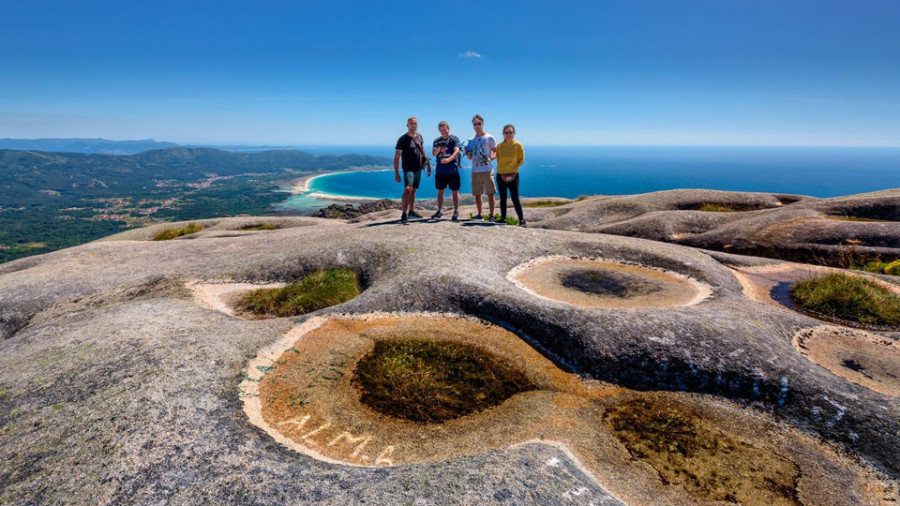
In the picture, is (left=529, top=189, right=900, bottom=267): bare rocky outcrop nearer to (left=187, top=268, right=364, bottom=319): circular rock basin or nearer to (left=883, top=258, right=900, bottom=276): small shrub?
(left=883, top=258, right=900, bottom=276): small shrub

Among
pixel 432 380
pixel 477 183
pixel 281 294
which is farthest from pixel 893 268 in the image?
pixel 281 294


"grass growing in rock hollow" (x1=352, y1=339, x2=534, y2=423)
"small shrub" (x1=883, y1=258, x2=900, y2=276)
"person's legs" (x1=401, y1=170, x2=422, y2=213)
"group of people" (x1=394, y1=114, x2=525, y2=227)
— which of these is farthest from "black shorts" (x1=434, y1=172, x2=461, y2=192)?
"small shrub" (x1=883, y1=258, x2=900, y2=276)

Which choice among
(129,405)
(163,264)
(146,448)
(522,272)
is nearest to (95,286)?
(163,264)

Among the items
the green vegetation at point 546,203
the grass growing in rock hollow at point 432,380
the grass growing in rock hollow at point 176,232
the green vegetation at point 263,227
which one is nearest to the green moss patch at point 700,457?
the grass growing in rock hollow at point 432,380

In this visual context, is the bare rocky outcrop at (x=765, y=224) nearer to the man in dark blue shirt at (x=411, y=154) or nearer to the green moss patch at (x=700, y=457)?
the man in dark blue shirt at (x=411, y=154)

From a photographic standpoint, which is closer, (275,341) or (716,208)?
(275,341)

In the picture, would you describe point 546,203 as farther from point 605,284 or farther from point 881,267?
point 605,284

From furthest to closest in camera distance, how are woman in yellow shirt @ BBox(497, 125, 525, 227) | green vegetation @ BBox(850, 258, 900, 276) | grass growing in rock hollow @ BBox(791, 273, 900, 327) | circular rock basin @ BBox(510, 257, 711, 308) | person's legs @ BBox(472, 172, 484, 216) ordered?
1. person's legs @ BBox(472, 172, 484, 216)
2. woman in yellow shirt @ BBox(497, 125, 525, 227)
3. green vegetation @ BBox(850, 258, 900, 276)
4. circular rock basin @ BBox(510, 257, 711, 308)
5. grass growing in rock hollow @ BBox(791, 273, 900, 327)
